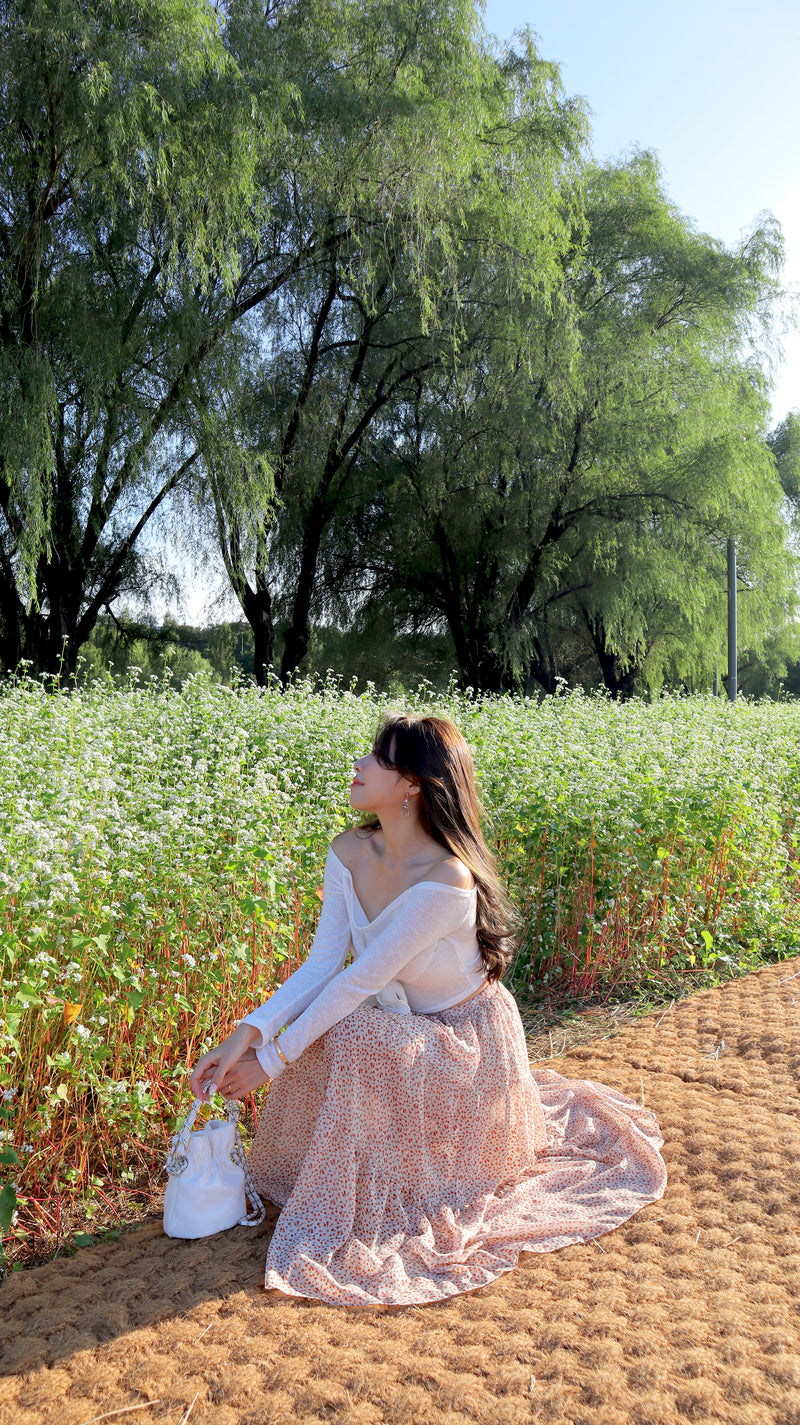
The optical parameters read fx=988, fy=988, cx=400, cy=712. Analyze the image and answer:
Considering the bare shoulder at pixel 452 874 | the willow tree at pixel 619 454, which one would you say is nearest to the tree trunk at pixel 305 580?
the willow tree at pixel 619 454

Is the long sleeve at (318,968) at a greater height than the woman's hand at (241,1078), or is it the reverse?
the long sleeve at (318,968)

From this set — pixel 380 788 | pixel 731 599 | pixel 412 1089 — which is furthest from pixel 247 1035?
pixel 731 599

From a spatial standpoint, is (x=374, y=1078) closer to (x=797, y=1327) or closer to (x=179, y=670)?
(x=797, y=1327)

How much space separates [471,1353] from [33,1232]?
46.5 inches

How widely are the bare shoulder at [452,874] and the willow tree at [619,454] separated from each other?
1248 centimetres

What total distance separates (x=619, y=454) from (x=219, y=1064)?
46.7 feet

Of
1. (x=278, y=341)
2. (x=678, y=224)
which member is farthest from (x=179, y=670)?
(x=678, y=224)

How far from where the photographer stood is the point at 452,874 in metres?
2.49

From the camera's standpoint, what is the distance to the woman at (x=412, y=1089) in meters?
2.21

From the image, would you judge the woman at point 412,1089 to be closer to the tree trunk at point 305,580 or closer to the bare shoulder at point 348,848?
the bare shoulder at point 348,848

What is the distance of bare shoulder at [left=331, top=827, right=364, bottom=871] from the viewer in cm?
264

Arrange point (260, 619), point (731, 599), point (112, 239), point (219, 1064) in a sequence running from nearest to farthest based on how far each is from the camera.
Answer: point (219, 1064) → point (112, 239) → point (260, 619) → point (731, 599)

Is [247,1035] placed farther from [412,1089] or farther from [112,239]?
[112,239]

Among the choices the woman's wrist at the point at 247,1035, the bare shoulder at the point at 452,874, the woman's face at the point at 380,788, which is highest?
the woman's face at the point at 380,788
